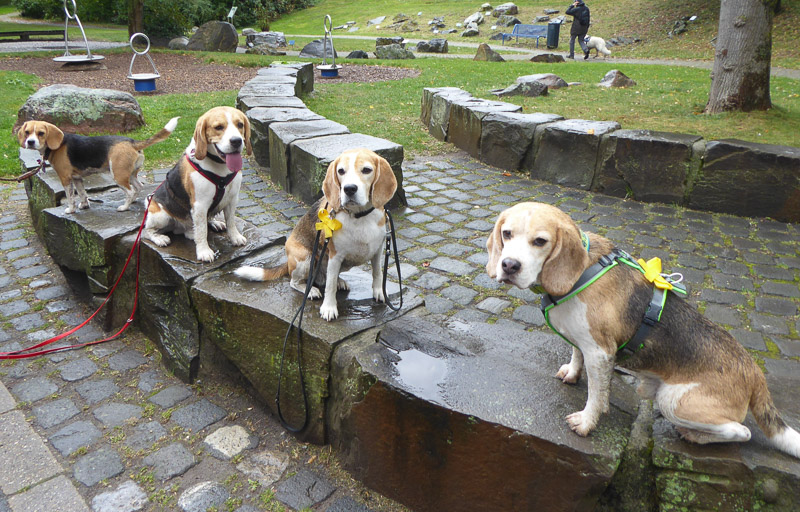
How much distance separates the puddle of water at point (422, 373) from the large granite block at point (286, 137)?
4808 millimetres

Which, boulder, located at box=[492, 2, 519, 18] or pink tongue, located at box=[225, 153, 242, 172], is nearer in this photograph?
pink tongue, located at box=[225, 153, 242, 172]

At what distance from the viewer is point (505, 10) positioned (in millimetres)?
35156

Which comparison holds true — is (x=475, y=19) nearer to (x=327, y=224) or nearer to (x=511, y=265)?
(x=327, y=224)

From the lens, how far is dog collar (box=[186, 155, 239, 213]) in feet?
12.8

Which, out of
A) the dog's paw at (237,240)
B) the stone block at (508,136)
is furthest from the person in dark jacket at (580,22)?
the dog's paw at (237,240)

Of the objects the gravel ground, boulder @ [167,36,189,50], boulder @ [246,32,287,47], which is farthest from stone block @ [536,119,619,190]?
boulder @ [246,32,287,47]

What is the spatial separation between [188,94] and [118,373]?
1134cm

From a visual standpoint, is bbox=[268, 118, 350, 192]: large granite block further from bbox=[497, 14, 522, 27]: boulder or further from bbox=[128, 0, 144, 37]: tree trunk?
bbox=[497, 14, 522, 27]: boulder

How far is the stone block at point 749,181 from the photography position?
6.34 metres

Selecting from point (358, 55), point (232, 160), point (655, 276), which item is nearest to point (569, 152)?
point (232, 160)

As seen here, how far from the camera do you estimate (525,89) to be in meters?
12.4

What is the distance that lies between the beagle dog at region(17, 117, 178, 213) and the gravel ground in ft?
33.2

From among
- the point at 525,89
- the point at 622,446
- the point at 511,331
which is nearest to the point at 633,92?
the point at 525,89

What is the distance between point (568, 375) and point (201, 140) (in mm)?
2831
